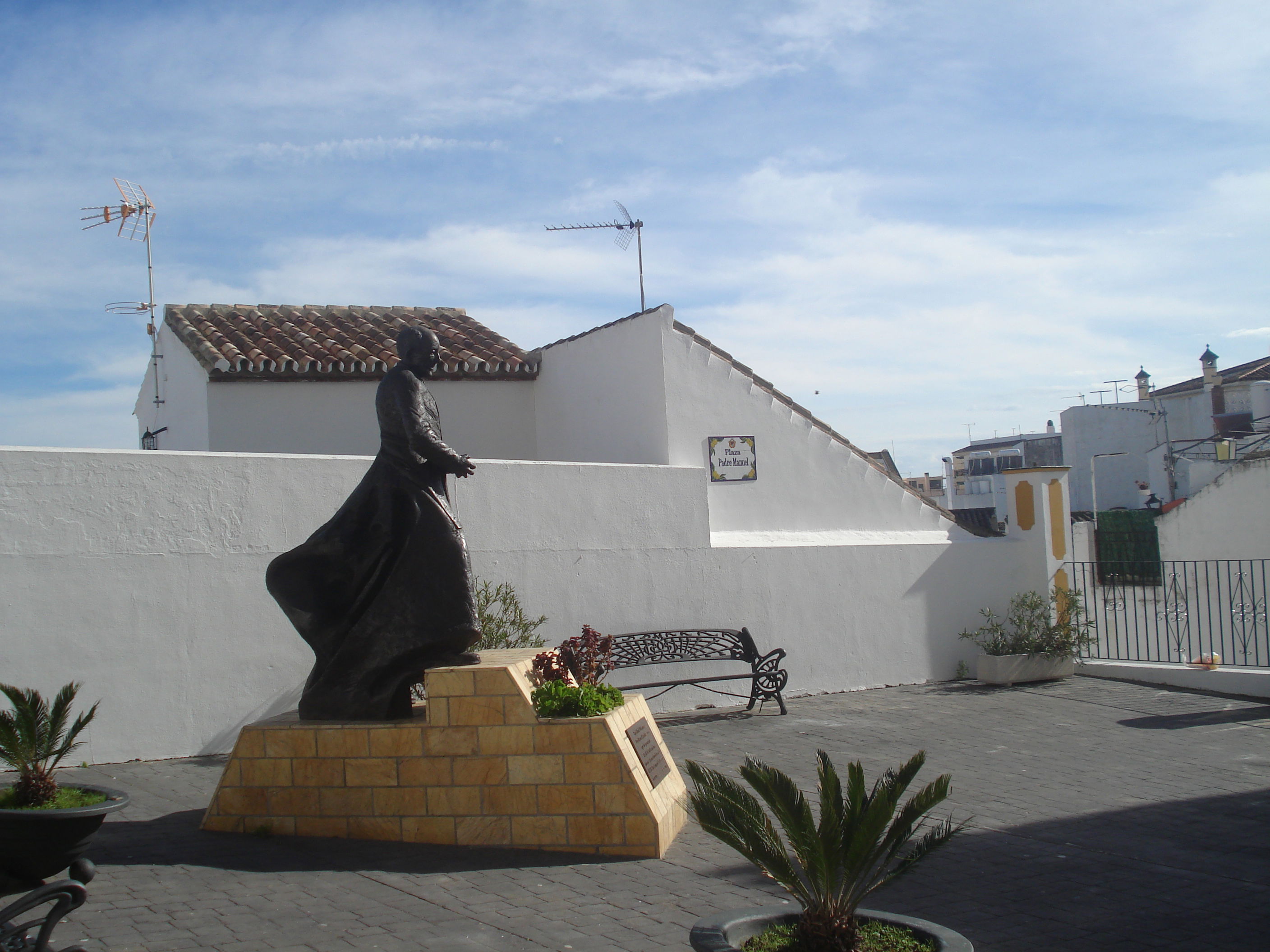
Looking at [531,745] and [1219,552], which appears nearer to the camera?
[531,745]

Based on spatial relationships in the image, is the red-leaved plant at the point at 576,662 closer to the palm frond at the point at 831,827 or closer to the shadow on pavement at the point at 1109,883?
the shadow on pavement at the point at 1109,883

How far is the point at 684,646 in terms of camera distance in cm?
1096

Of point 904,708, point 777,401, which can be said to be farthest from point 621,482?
point 904,708

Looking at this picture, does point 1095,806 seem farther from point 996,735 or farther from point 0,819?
point 0,819

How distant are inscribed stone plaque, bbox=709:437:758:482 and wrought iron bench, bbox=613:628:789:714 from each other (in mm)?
1950

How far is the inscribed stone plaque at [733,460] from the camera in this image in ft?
40.7

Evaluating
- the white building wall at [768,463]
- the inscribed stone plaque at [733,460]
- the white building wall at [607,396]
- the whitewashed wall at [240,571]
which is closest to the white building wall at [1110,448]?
the white building wall at [768,463]

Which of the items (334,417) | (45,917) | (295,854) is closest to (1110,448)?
(334,417)

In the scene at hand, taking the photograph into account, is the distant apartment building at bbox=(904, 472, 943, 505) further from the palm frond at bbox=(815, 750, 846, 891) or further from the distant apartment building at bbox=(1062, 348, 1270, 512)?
the palm frond at bbox=(815, 750, 846, 891)

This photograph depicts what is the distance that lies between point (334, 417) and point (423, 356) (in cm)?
650

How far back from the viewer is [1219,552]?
2117cm

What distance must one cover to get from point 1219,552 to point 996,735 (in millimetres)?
14088

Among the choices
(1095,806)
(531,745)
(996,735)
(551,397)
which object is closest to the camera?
(531,745)

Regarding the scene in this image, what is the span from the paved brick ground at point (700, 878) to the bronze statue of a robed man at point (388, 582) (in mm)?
927
